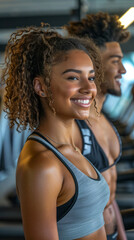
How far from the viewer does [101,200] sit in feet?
3.12

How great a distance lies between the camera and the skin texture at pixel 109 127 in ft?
4.05

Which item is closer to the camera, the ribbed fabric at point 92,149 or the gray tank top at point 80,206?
the gray tank top at point 80,206

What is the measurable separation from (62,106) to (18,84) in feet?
0.57

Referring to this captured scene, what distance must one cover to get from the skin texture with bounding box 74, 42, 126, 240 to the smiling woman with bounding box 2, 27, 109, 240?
0.79 feet

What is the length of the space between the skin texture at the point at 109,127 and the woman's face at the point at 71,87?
27 centimetres

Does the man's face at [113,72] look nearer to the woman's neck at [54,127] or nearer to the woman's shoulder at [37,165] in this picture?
the woman's neck at [54,127]

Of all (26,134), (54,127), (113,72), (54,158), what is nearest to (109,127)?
(113,72)

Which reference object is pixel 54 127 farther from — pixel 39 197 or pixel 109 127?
pixel 109 127

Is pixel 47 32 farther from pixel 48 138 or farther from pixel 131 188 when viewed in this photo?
pixel 131 188

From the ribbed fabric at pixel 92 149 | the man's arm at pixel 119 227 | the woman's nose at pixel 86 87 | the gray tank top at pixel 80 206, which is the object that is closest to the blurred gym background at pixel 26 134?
the man's arm at pixel 119 227

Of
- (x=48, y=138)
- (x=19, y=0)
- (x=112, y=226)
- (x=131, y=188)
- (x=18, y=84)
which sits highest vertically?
(x=19, y=0)

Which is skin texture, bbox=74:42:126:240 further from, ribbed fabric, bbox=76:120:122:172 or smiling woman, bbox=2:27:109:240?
smiling woman, bbox=2:27:109:240

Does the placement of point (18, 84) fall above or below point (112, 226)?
above

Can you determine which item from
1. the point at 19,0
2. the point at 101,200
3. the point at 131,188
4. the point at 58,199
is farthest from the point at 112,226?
the point at 19,0
